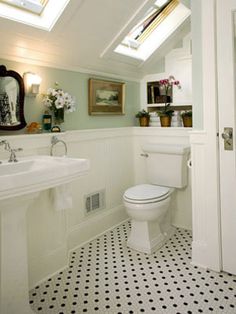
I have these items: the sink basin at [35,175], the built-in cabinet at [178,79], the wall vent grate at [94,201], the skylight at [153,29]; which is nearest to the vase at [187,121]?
the built-in cabinet at [178,79]

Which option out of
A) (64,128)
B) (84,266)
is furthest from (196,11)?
(84,266)

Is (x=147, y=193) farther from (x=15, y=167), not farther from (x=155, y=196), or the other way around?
(x=15, y=167)

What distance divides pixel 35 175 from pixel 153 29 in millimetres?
2237

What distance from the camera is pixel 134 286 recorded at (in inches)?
78.2

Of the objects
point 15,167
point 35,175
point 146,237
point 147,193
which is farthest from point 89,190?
point 35,175

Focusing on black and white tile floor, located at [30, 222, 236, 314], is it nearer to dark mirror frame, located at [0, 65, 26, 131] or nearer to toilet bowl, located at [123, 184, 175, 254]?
toilet bowl, located at [123, 184, 175, 254]

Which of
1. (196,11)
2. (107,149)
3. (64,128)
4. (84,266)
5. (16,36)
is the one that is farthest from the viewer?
(107,149)

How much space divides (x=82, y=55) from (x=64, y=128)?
674mm

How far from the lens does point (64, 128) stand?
2492 mm

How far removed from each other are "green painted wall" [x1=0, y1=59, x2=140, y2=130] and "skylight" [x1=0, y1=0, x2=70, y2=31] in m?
0.30

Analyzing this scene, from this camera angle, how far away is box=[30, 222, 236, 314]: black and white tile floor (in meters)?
1.76

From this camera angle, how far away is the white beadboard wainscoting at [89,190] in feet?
6.86

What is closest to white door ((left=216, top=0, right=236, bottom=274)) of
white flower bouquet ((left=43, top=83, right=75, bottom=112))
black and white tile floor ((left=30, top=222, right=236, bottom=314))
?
black and white tile floor ((left=30, top=222, right=236, bottom=314))

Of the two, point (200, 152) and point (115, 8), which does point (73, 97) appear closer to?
point (115, 8)
